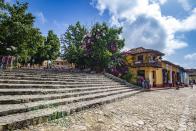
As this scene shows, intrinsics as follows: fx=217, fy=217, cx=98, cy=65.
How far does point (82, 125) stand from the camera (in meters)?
6.04

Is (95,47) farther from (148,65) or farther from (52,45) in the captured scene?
(52,45)

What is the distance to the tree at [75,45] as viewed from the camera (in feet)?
89.1

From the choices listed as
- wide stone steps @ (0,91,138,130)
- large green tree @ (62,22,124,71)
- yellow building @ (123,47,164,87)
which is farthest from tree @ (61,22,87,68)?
wide stone steps @ (0,91,138,130)

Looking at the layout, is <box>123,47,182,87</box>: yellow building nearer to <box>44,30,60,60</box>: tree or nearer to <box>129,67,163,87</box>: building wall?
<box>129,67,163,87</box>: building wall

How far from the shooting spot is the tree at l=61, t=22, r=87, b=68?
27.2 m

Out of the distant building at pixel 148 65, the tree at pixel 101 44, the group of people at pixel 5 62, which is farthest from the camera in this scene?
the distant building at pixel 148 65

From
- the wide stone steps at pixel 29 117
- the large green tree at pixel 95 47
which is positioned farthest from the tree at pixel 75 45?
the wide stone steps at pixel 29 117

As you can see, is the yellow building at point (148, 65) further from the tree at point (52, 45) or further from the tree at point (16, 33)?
the tree at point (16, 33)

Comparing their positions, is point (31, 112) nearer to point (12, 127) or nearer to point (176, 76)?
point (12, 127)

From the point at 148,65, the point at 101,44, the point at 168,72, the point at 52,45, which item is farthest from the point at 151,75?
the point at 52,45

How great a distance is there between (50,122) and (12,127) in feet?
4.10

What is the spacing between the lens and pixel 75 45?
29.6 metres

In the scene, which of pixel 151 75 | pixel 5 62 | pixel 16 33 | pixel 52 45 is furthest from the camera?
pixel 52 45

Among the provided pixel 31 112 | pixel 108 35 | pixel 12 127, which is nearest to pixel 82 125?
pixel 31 112
